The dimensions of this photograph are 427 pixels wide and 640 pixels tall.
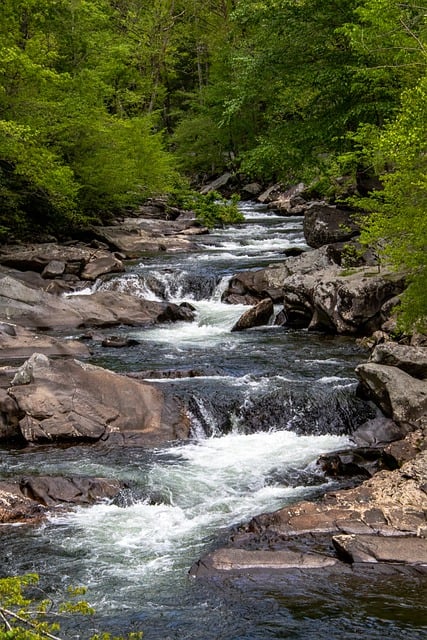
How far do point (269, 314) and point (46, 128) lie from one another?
374 inches

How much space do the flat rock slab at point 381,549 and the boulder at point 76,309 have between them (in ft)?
35.0

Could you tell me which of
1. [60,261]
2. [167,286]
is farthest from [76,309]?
[60,261]

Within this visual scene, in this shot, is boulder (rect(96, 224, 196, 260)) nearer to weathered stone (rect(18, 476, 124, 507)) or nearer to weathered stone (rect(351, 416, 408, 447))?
weathered stone (rect(351, 416, 408, 447))

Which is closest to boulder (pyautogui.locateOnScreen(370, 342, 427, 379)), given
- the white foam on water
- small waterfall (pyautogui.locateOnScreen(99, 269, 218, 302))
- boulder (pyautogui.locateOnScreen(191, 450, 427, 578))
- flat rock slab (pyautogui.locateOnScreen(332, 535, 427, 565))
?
the white foam on water

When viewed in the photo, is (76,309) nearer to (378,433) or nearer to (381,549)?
(378,433)

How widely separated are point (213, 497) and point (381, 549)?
228cm

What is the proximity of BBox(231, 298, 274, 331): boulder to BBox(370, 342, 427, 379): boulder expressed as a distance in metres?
5.32

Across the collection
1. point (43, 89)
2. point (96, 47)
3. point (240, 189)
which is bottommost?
point (240, 189)

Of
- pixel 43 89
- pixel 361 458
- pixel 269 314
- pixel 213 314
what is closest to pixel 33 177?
pixel 43 89

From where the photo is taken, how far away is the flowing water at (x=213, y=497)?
566 centimetres

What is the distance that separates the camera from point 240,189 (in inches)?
1635

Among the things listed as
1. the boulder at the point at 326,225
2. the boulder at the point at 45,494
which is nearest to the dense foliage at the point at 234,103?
the boulder at the point at 326,225

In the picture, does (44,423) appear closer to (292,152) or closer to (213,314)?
(213,314)

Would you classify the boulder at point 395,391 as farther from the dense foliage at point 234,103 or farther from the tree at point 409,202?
the dense foliage at point 234,103
